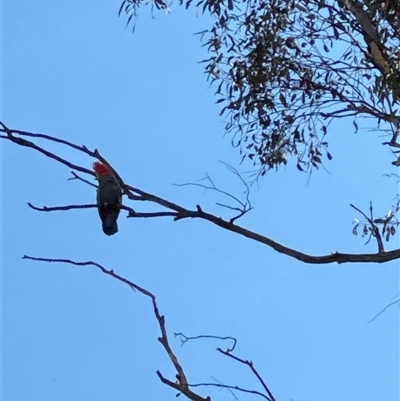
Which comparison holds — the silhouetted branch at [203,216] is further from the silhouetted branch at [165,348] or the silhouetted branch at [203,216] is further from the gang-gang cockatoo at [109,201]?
the gang-gang cockatoo at [109,201]

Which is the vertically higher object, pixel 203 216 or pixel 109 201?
pixel 109 201


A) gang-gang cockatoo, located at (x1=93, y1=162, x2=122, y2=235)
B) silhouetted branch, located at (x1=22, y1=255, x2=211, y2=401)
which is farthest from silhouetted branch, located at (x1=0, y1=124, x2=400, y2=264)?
gang-gang cockatoo, located at (x1=93, y1=162, x2=122, y2=235)

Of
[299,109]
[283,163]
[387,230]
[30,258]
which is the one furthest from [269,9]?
[30,258]

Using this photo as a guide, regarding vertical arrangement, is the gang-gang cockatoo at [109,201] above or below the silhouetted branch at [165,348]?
above

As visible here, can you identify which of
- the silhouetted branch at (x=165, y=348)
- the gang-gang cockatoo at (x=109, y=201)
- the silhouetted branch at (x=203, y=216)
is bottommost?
the silhouetted branch at (x=165, y=348)

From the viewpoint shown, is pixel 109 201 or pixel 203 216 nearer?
pixel 203 216

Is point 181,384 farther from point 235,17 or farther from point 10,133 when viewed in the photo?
point 235,17

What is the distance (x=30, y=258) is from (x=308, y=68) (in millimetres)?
3295

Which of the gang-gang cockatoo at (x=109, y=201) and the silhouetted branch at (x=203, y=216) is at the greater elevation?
the gang-gang cockatoo at (x=109, y=201)

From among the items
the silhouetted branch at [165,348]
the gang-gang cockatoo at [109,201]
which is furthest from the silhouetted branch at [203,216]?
the gang-gang cockatoo at [109,201]

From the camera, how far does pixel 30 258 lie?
2475 millimetres

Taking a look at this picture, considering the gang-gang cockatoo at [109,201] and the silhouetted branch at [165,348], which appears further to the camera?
the gang-gang cockatoo at [109,201]

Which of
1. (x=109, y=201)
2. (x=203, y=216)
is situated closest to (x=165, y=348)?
(x=203, y=216)

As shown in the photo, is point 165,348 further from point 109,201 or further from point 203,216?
point 109,201
